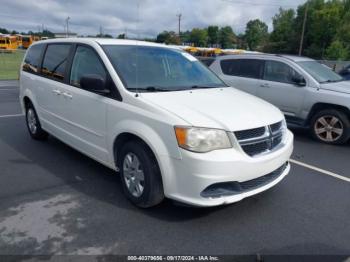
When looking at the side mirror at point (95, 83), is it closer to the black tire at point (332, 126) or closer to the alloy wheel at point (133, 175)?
the alloy wheel at point (133, 175)

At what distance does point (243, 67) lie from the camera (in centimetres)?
821

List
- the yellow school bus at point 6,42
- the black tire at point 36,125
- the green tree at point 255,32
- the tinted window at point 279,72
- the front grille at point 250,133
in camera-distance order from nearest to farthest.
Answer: the front grille at point 250,133 → the black tire at point 36,125 → the tinted window at point 279,72 → the yellow school bus at point 6,42 → the green tree at point 255,32

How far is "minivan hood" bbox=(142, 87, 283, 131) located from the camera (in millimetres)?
3197

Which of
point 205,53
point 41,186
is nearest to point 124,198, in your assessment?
point 41,186

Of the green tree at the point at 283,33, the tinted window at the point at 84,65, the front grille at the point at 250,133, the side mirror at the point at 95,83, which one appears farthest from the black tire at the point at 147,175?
the green tree at the point at 283,33

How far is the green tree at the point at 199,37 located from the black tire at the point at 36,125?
98487 millimetres

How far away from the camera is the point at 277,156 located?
354 centimetres

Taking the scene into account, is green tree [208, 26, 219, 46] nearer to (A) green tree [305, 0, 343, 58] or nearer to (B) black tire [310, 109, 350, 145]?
(A) green tree [305, 0, 343, 58]

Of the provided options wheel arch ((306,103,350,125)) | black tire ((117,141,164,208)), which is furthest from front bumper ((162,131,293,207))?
wheel arch ((306,103,350,125))

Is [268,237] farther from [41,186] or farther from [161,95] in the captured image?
[41,186]

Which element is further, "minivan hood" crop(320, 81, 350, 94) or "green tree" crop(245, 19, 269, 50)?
"green tree" crop(245, 19, 269, 50)

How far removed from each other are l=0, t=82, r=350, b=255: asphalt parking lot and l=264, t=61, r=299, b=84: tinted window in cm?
286

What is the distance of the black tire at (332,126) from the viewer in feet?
21.1

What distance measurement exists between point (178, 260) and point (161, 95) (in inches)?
67.9
